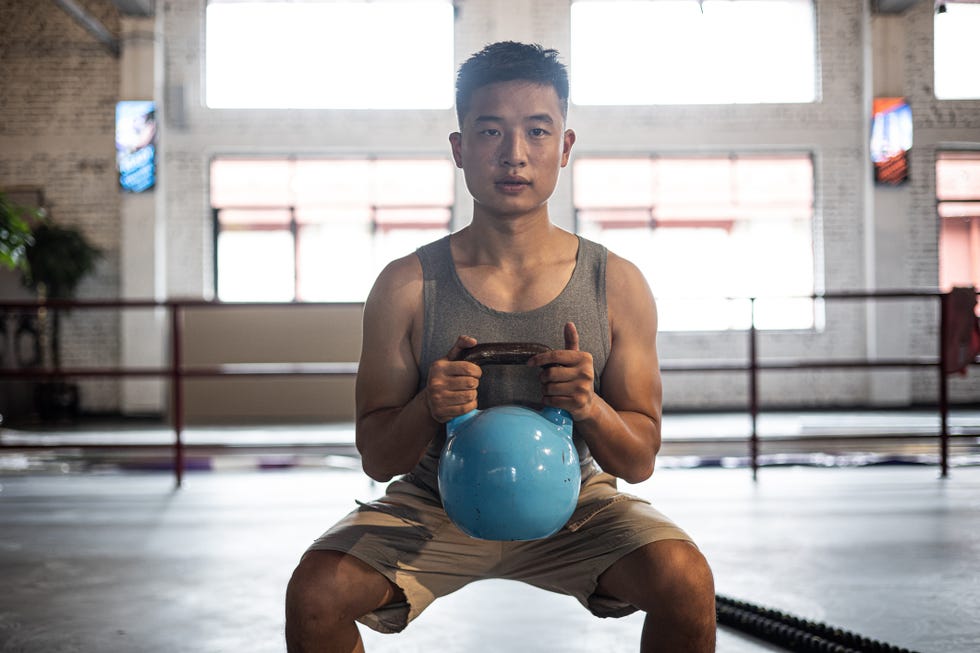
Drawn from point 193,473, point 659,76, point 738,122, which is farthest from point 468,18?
point 193,473

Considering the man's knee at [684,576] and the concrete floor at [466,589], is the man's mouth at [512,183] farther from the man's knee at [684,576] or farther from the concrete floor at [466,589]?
the concrete floor at [466,589]

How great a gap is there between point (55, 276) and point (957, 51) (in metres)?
10.2

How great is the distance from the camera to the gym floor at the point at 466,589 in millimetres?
2242

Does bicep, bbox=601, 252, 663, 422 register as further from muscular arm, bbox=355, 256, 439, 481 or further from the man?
muscular arm, bbox=355, 256, 439, 481

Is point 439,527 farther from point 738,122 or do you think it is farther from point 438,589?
point 738,122

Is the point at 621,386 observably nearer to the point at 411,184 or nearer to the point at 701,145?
the point at 411,184

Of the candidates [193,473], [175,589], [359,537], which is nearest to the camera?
[359,537]

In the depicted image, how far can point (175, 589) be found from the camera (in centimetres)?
268

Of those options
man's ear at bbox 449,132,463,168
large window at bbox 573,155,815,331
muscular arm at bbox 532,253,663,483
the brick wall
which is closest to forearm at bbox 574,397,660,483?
muscular arm at bbox 532,253,663,483

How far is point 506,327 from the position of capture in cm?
151

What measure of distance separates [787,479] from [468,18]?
7.07 meters

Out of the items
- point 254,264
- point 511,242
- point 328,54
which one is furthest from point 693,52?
point 511,242

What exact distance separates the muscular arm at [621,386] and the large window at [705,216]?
8.76 metres

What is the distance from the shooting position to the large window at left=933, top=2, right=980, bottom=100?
10.2 meters
